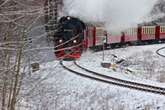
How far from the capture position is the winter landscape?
23.6ft

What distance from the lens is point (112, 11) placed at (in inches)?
1112

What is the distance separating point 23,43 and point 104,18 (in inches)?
829


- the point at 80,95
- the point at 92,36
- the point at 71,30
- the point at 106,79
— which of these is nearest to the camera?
the point at 80,95

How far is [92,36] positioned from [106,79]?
8582 mm

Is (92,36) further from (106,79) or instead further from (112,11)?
(106,79)

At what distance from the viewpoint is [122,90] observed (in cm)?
1619

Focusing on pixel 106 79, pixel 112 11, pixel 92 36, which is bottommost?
pixel 106 79

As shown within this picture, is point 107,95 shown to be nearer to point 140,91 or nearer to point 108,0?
point 140,91

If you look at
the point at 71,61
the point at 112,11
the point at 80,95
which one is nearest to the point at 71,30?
the point at 71,61

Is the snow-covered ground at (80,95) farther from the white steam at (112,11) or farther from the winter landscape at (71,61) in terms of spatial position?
the white steam at (112,11)

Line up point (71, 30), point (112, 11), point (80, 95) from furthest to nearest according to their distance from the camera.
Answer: point (112, 11) < point (71, 30) < point (80, 95)

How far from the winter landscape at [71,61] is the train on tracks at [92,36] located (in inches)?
13.5

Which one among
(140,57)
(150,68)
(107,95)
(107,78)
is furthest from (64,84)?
(140,57)

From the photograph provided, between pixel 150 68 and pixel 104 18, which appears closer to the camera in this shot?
pixel 150 68
